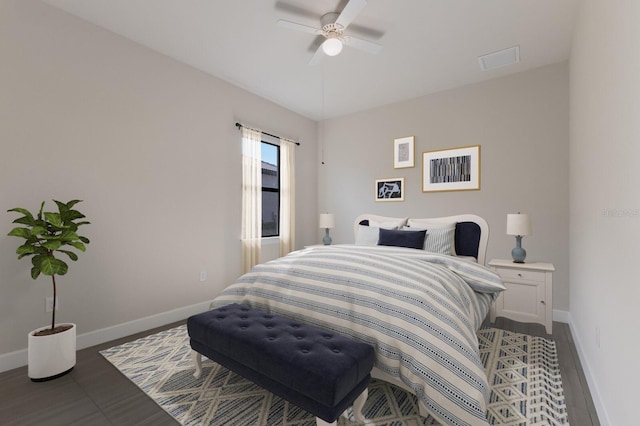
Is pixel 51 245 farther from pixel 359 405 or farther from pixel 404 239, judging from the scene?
pixel 404 239

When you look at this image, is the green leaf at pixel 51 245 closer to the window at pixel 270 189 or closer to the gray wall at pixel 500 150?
the window at pixel 270 189

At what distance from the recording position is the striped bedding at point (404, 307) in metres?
1.45

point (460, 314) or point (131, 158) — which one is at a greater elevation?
point (131, 158)

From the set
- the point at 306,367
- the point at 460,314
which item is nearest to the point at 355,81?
the point at 460,314

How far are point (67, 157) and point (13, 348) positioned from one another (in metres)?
1.56

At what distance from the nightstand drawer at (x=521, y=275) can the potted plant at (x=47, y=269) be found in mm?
3883

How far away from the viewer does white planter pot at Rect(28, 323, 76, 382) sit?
204 centimetres

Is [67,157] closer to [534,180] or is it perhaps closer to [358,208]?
[358,208]

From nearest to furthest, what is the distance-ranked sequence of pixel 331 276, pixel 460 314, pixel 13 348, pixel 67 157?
pixel 460 314
pixel 331 276
pixel 13 348
pixel 67 157

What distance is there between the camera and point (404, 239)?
333 centimetres

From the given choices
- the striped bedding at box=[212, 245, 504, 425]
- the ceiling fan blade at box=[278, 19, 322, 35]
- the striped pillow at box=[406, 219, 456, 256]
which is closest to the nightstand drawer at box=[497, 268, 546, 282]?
the striped pillow at box=[406, 219, 456, 256]

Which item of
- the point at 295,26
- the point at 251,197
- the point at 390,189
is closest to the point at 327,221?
the point at 390,189

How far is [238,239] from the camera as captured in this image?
395 centimetres

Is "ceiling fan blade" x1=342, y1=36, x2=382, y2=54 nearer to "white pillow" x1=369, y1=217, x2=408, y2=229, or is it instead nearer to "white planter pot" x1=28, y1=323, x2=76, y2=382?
"white pillow" x1=369, y1=217, x2=408, y2=229
